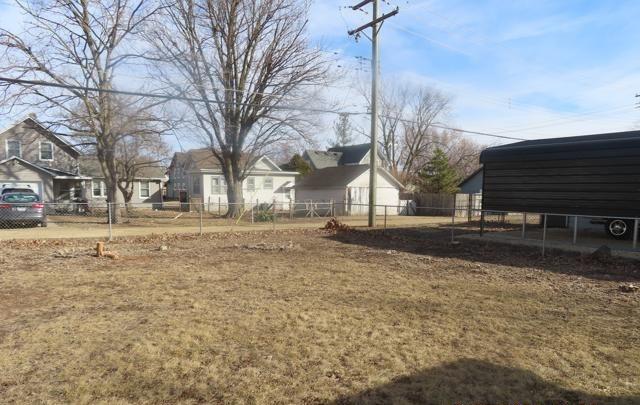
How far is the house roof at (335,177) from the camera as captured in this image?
35.0m

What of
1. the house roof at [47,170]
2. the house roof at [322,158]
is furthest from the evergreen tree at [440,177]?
the house roof at [47,170]

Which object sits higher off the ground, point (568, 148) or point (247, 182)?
point (568, 148)

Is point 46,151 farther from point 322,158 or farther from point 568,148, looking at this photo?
point 568,148

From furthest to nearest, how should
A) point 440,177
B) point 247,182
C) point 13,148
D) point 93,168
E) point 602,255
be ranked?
point 440,177 < point 247,182 < point 93,168 < point 13,148 < point 602,255

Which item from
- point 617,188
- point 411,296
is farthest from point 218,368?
point 617,188

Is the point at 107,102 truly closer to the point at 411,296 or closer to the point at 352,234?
the point at 352,234

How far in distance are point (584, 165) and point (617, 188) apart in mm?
1125

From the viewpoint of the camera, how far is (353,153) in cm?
5425

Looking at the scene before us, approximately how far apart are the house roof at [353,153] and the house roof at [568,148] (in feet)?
118

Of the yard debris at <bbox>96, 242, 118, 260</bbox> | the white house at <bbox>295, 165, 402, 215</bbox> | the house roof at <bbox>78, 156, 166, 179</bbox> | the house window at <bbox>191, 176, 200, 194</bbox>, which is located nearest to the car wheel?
the yard debris at <bbox>96, 242, 118, 260</bbox>

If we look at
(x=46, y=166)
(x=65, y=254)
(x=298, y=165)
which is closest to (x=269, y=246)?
(x=65, y=254)

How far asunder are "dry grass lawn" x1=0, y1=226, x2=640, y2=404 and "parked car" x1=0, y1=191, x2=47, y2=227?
30.9ft

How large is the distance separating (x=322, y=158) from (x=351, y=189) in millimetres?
21377

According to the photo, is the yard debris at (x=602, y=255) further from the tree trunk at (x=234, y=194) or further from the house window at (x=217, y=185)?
the house window at (x=217, y=185)
